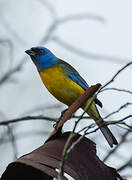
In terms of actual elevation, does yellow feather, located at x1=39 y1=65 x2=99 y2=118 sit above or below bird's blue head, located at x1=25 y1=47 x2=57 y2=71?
below

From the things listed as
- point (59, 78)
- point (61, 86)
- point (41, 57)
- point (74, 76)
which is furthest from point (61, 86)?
point (41, 57)

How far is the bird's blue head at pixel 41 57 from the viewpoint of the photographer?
4418mm

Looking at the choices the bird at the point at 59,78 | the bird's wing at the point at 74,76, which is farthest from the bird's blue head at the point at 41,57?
the bird's wing at the point at 74,76

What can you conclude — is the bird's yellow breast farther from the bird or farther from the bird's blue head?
the bird's blue head

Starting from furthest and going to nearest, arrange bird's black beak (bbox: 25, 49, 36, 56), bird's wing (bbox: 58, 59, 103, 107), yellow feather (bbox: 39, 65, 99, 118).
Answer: bird's black beak (bbox: 25, 49, 36, 56) → bird's wing (bbox: 58, 59, 103, 107) → yellow feather (bbox: 39, 65, 99, 118)

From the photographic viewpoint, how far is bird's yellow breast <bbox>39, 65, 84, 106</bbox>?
158 inches

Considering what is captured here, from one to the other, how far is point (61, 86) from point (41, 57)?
0.57 m

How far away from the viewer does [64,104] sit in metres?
4.14

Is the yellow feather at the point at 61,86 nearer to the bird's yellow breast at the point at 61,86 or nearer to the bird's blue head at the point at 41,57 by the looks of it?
the bird's yellow breast at the point at 61,86

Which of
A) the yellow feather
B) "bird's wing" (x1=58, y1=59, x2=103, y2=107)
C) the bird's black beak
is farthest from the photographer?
the bird's black beak

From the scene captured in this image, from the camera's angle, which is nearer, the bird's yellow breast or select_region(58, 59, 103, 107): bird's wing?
the bird's yellow breast

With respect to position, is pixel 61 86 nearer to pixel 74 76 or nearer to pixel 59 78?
pixel 59 78

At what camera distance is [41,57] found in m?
4.52

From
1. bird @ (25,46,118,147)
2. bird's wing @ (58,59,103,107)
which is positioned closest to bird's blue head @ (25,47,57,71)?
bird @ (25,46,118,147)
